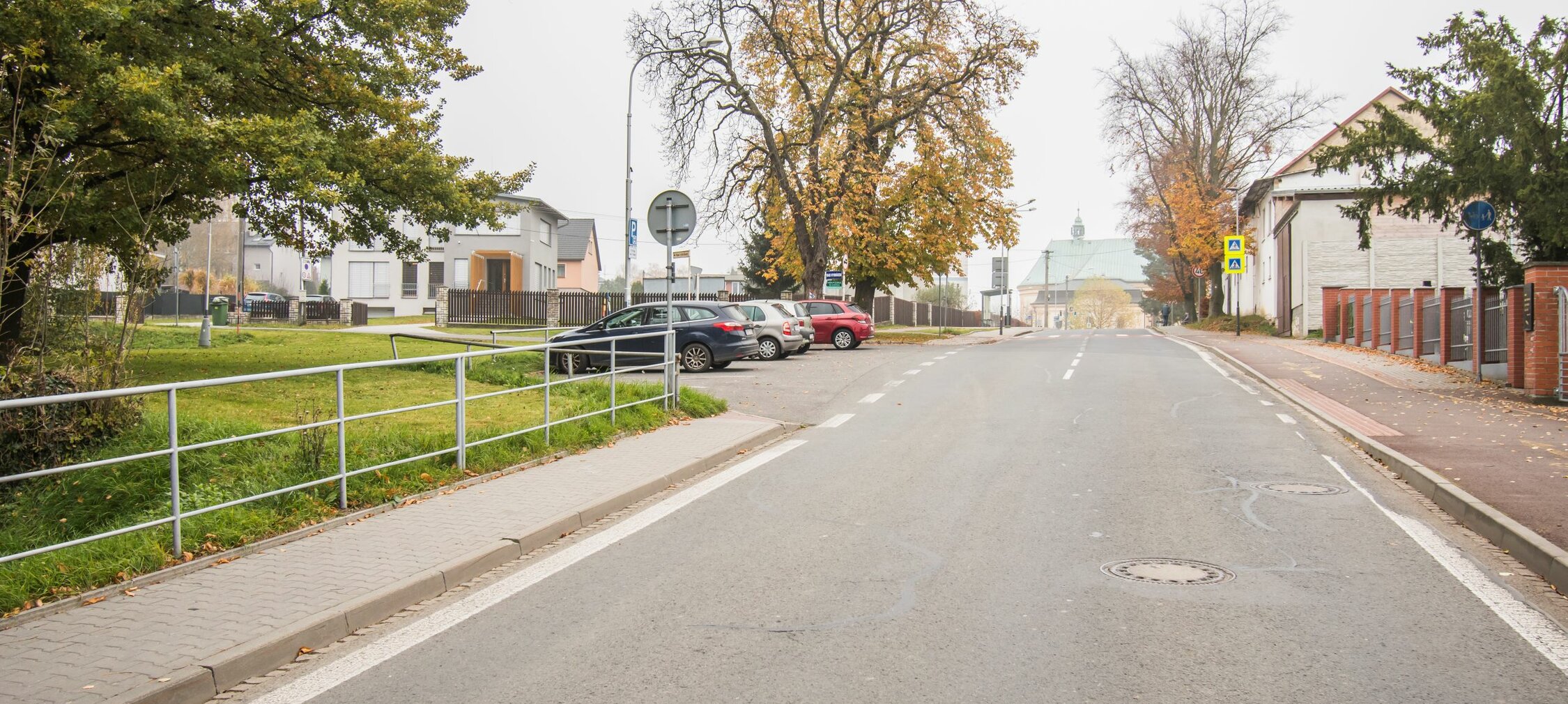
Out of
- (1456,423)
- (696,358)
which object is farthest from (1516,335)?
(696,358)

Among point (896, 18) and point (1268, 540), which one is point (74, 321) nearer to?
point (1268, 540)

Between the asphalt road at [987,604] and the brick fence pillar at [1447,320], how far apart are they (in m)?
13.7

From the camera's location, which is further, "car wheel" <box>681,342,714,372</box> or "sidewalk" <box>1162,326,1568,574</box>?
"car wheel" <box>681,342,714,372</box>

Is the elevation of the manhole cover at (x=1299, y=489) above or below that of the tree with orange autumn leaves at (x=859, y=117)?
below

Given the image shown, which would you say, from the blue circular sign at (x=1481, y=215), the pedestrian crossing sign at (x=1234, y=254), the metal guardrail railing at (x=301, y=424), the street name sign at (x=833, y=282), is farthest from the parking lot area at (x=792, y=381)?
the pedestrian crossing sign at (x=1234, y=254)

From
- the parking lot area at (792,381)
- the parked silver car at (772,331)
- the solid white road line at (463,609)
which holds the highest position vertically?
the parked silver car at (772,331)

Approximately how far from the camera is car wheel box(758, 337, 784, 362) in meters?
25.9

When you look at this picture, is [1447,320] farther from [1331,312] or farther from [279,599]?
[279,599]

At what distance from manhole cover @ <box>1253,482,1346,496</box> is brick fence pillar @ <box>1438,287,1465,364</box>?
1473 centimetres

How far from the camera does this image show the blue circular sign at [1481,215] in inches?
655

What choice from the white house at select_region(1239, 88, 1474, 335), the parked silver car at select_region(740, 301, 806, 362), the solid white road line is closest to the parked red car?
the parked silver car at select_region(740, 301, 806, 362)

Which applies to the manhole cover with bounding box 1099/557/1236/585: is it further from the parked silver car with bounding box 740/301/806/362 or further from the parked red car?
the parked red car

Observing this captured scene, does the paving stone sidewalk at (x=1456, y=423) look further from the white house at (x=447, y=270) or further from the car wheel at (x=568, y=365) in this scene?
the white house at (x=447, y=270)

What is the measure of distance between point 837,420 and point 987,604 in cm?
878
